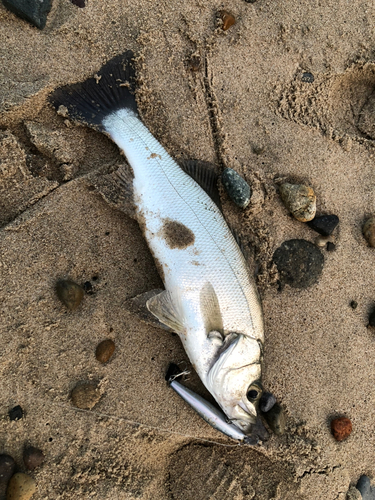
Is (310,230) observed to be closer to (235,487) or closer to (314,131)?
(314,131)

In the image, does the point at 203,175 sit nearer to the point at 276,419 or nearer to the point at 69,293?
the point at 69,293

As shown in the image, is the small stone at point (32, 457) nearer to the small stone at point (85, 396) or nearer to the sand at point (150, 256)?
the sand at point (150, 256)

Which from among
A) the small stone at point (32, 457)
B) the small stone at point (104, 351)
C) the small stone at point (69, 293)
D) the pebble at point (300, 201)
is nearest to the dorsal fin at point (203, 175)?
the pebble at point (300, 201)

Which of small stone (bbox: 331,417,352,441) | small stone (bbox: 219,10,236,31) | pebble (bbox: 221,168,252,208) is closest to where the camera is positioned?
small stone (bbox: 331,417,352,441)

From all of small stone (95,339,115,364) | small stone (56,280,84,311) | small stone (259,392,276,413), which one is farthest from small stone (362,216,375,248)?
small stone (56,280,84,311)

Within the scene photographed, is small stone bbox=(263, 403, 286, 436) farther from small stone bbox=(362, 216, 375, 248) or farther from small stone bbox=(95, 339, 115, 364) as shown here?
small stone bbox=(362, 216, 375, 248)
